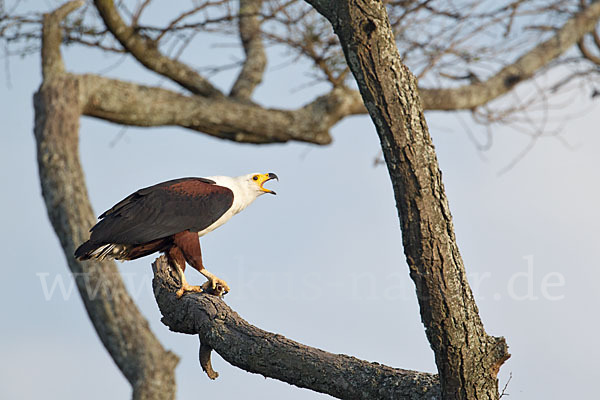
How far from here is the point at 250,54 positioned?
25.6 feet

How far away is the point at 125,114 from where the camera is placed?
21.7 feet

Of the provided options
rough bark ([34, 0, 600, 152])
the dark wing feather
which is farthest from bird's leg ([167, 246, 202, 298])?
rough bark ([34, 0, 600, 152])

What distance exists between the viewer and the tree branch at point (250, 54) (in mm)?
7414

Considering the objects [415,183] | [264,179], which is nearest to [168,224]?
[264,179]

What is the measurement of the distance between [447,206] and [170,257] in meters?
1.97

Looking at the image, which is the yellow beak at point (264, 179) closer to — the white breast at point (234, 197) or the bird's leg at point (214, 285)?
the white breast at point (234, 197)

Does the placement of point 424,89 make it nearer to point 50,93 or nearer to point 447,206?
point 50,93

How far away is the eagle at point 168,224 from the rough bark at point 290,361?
0.30m

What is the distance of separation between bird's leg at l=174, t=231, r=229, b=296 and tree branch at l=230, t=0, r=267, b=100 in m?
3.60

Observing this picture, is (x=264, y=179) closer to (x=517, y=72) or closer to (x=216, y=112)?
(x=216, y=112)

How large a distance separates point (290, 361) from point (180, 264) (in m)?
1.18

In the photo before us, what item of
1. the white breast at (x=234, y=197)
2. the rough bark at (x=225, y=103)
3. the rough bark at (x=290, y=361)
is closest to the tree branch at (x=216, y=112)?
the rough bark at (x=225, y=103)

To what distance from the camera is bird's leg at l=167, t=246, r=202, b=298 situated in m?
3.72

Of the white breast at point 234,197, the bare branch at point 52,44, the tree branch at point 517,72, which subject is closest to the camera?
the white breast at point 234,197
